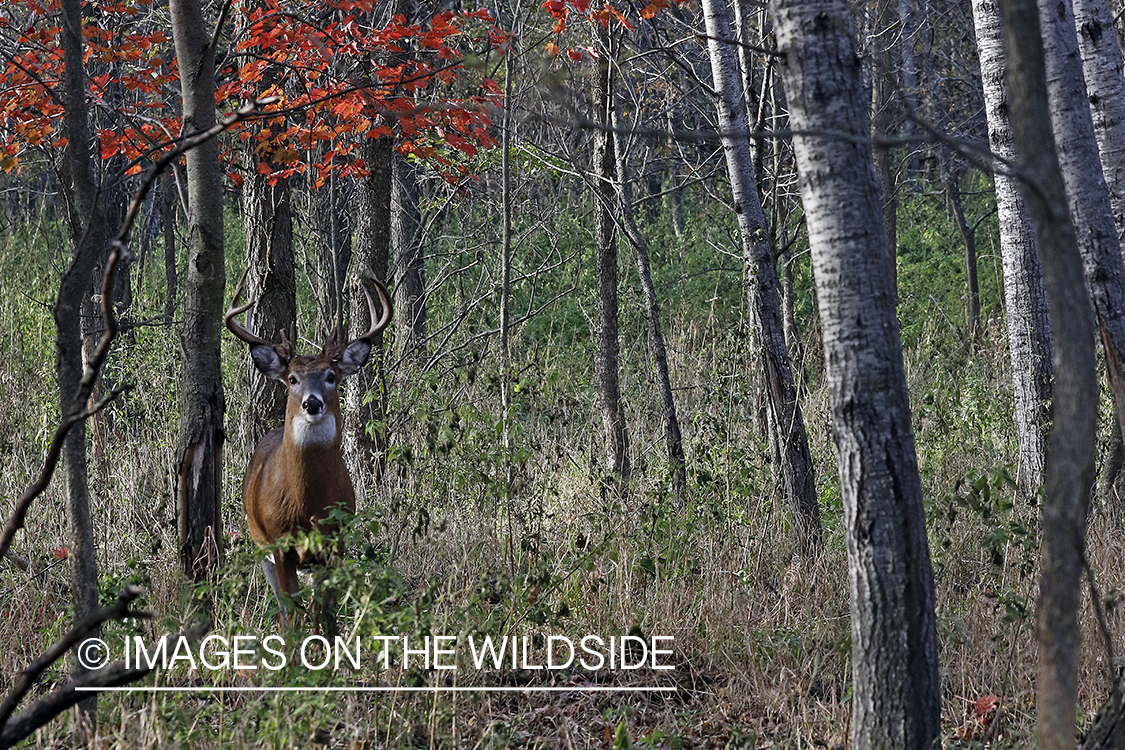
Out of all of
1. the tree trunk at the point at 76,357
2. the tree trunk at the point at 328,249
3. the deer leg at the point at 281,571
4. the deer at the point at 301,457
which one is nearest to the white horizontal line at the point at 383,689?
the tree trunk at the point at 76,357

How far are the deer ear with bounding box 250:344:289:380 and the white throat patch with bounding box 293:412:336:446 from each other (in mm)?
323

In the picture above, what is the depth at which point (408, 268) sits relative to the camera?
26.8 ft

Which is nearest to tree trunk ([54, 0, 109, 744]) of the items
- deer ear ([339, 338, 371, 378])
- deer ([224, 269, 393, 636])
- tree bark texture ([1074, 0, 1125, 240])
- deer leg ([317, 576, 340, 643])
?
deer leg ([317, 576, 340, 643])

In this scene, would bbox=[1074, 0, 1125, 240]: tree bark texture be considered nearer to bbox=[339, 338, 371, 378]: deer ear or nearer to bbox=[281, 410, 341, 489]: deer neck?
bbox=[339, 338, 371, 378]: deer ear

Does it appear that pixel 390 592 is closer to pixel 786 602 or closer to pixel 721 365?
pixel 786 602

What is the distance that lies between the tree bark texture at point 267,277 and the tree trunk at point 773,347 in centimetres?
288

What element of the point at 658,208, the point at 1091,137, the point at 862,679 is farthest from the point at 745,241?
the point at 658,208

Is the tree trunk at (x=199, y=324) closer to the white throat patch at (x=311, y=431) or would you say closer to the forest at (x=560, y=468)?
the forest at (x=560, y=468)

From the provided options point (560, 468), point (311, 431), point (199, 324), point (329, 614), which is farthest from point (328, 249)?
point (329, 614)

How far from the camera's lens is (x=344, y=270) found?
812cm

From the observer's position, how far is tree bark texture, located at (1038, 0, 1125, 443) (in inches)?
159

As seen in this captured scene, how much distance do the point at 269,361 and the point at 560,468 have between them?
221cm

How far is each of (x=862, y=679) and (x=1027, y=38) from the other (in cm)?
178

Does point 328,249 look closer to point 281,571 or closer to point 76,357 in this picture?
point 281,571
